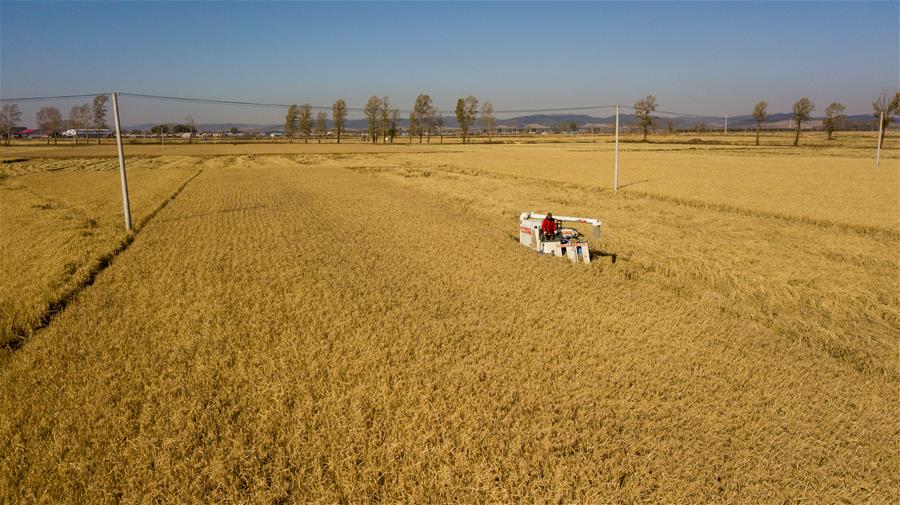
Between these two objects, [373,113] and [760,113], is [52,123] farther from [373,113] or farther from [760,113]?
[760,113]

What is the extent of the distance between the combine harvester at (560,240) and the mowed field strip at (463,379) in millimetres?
840

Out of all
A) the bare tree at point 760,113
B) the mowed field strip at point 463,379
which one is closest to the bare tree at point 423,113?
the bare tree at point 760,113

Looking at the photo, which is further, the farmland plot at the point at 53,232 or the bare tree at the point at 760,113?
the bare tree at the point at 760,113

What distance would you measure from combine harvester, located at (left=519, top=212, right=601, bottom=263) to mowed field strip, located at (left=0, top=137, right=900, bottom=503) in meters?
0.84

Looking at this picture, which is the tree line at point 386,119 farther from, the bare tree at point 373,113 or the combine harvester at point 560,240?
the combine harvester at point 560,240

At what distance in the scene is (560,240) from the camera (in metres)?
14.2

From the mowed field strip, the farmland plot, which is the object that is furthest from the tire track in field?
the mowed field strip

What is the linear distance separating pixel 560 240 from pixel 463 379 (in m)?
7.97

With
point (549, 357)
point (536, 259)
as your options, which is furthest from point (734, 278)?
point (549, 357)

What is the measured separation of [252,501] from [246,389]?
222cm

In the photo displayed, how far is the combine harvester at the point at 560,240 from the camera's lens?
13688mm

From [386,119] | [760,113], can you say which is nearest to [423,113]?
[386,119]

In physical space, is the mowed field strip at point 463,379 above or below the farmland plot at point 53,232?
below

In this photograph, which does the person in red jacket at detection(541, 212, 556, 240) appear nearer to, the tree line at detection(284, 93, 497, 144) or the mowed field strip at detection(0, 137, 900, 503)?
the mowed field strip at detection(0, 137, 900, 503)
